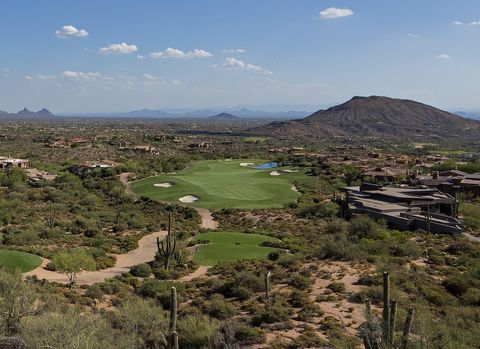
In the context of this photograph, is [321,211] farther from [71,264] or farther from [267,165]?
[267,165]

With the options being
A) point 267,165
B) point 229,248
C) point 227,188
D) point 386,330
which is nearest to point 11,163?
point 227,188

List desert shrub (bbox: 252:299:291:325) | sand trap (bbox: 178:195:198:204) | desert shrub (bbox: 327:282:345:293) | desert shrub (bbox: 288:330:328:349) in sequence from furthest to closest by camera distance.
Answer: sand trap (bbox: 178:195:198:204), desert shrub (bbox: 327:282:345:293), desert shrub (bbox: 252:299:291:325), desert shrub (bbox: 288:330:328:349)

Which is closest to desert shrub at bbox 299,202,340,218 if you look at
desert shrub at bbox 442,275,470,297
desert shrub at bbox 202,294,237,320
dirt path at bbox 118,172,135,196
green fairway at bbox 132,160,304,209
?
green fairway at bbox 132,160,304,209

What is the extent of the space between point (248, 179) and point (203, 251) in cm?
3986

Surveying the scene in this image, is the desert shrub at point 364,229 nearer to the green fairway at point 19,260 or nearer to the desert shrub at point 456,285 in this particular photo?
the desert shrub at point 456,285

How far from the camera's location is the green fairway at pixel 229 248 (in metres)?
32.2

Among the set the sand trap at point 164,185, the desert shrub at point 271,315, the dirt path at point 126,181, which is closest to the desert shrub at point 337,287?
the desert shrub at point 271,315

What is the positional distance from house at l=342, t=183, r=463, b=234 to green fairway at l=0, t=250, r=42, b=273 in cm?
2762

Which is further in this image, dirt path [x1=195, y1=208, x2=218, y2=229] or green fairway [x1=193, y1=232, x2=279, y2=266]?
dirt path [x1=195, y1=208, x2=218, y2=229]

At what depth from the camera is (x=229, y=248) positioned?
3447 cm

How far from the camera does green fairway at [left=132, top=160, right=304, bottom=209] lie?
5819 centimetres

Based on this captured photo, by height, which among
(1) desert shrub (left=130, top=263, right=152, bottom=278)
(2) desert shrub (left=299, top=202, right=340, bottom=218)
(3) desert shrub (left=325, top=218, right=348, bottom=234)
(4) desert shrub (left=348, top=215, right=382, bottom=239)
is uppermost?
(4) desert shrub (left=348, top=215, right=382, bottom=239)

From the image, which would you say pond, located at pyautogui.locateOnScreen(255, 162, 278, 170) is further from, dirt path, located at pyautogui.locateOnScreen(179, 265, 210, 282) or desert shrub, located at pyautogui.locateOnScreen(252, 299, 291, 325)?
desert shrub, located at pyautogui.locateOnScreen(252, 299, 291, 325)

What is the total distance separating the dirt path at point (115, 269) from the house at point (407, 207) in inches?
760
